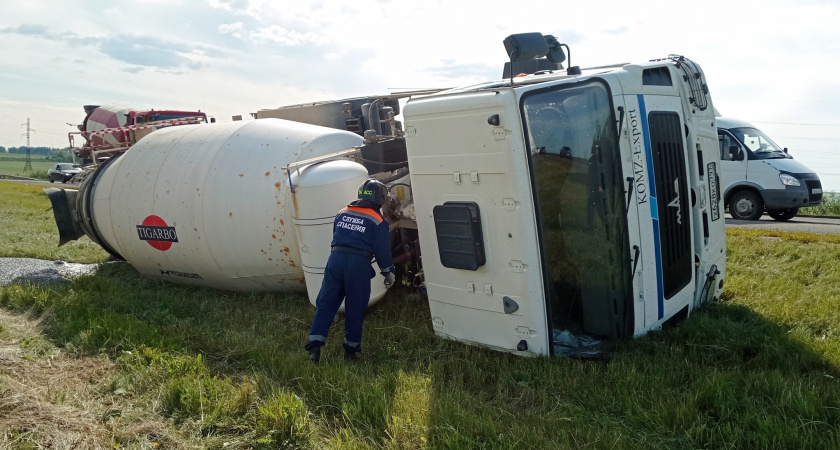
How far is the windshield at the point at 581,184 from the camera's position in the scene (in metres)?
4.69

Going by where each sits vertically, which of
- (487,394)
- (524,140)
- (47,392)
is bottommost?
(487,394)

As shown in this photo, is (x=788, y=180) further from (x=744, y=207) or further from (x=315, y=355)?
(x=315, y=355)

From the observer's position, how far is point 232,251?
693cm

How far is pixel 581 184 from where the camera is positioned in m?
4.74

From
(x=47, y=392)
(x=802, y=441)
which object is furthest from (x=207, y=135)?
(x=802, y=441)

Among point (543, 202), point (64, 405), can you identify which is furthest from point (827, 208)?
point (64, 405)

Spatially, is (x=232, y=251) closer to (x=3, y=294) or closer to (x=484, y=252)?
(x=3, y=294)

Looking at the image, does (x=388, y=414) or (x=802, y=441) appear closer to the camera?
(x=802, y=441)

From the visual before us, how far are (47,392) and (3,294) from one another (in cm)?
345

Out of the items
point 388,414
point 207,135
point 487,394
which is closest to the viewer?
point 388,414

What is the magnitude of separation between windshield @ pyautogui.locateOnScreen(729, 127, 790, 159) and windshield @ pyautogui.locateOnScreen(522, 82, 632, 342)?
34.6 feet

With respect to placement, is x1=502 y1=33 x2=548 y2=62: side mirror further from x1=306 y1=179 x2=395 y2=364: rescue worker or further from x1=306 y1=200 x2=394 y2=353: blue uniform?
x1=306 y1=200 x2=394 y2=353: blue uniform

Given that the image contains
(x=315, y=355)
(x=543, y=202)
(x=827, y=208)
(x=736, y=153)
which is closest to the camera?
(x=543, y=202)

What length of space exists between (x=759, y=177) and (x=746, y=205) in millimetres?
661
